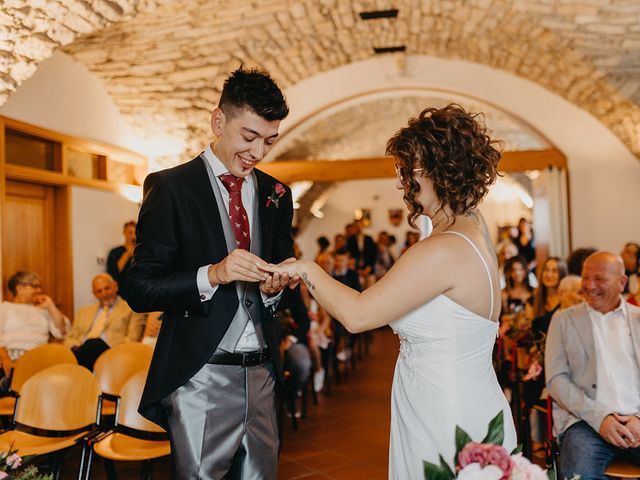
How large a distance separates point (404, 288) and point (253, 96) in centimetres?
69

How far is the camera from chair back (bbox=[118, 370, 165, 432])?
129 inches

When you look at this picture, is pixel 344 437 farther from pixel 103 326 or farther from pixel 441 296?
pixel 441 296

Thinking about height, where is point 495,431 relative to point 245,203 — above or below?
below

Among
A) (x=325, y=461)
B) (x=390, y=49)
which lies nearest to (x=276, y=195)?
(x=325, y=461)

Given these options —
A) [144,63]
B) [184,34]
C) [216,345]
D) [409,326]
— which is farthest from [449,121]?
[144,63]

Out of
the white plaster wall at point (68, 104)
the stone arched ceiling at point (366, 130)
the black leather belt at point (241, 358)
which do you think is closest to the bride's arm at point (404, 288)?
the black leather belt at point (241, 358)

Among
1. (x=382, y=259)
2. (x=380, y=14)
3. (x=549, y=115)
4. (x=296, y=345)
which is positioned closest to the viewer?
(x=296, y=345)

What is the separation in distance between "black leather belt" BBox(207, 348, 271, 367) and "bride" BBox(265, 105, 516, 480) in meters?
0.24

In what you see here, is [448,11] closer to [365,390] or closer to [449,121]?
[365,390]

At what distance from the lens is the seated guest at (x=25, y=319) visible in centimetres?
504

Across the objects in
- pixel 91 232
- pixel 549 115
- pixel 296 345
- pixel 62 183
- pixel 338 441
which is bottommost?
pixel 338 441

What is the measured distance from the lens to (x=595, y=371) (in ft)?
10.4

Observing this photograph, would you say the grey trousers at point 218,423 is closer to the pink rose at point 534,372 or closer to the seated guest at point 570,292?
the pink rose at point 534,372

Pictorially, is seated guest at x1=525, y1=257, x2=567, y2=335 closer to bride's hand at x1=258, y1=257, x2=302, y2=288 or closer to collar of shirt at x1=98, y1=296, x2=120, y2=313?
collar of shirt at x1=98, y1=296, x2=120, y2=313
